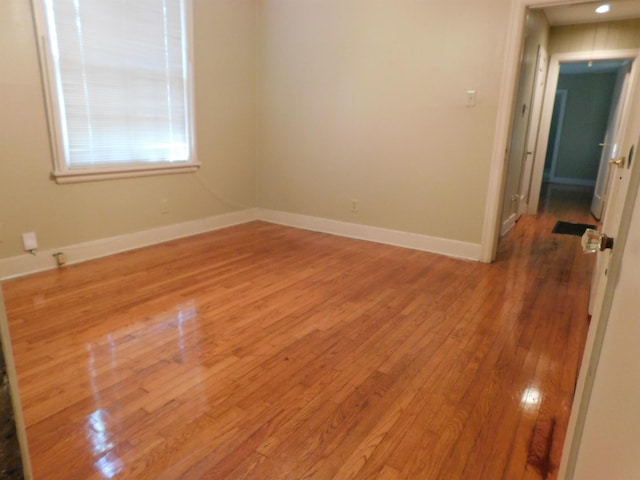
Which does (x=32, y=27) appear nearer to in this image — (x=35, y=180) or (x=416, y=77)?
(x=35, y=180)

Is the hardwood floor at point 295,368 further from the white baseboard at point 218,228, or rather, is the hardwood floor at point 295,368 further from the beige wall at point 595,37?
the beige wall at point 595,37

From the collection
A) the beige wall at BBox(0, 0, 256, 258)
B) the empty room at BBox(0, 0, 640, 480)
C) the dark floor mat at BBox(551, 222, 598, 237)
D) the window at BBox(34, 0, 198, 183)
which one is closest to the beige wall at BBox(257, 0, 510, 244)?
the empty room at BBox(0, 0, 640, 480)

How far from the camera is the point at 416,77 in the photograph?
3744mm

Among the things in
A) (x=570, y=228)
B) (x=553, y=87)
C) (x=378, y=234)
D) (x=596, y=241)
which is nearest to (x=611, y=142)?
(x=553, y=87)

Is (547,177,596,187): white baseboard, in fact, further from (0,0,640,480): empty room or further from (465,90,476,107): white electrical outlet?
(465,90,476,107): white electrical outlet

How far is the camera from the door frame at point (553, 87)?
15.8 ft

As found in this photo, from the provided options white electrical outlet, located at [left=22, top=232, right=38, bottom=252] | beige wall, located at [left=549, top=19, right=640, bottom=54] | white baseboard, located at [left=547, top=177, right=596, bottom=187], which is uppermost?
beige wall, located at [left=549, top=19, right=640, bottom=54]

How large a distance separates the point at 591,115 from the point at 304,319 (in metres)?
8.55

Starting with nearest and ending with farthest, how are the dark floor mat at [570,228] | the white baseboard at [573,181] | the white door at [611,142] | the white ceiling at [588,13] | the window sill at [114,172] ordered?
the window sill at [114,172] < the white ceiling at [588,13] < the dark floor mat at [570,228] < the white door at [611,142] < the white baseboard at [573,181]

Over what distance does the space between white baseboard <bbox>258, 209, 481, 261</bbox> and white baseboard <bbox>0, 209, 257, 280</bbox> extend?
47cm

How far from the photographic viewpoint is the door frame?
481 cm

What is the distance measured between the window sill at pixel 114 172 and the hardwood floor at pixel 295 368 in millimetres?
669

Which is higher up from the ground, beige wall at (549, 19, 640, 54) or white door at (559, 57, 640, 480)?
beige wall at (549, 19, 640, 54)

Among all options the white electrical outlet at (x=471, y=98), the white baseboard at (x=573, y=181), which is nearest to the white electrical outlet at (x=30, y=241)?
the white electrical outlet at (x=471, y=98)
